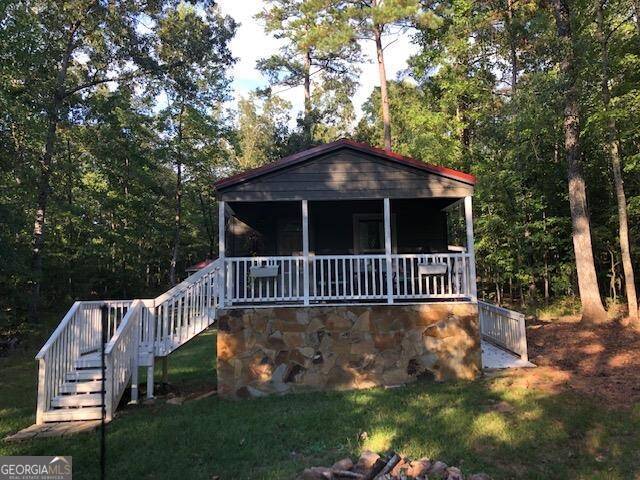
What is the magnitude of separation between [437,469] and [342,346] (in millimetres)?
3676

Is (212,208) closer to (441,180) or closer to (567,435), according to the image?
(441,180)

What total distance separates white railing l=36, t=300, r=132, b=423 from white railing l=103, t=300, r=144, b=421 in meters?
0.45

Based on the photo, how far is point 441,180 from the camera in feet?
26.2

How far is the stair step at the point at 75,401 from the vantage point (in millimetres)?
6395

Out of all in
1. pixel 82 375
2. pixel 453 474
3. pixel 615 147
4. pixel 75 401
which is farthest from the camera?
pixel 615 147

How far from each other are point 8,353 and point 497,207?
53.3ft

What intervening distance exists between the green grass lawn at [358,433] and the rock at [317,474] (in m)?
0.26

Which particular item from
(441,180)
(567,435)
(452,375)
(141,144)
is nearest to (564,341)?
(452,375)

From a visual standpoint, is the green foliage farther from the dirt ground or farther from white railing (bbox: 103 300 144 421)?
white railing (bbox: 103 300 144 421)

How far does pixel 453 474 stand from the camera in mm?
3990

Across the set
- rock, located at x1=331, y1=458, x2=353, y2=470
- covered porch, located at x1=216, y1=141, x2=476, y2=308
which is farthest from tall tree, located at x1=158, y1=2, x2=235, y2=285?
rock, located at x1=331, y1=458, x2=353, y2=470

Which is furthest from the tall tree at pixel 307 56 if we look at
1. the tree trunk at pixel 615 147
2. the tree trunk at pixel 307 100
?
the tree trunk at pixel 615 147

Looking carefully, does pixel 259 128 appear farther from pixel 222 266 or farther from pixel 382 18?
pixel 222 266

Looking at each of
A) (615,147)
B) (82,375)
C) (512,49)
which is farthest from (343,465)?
(512,49)
